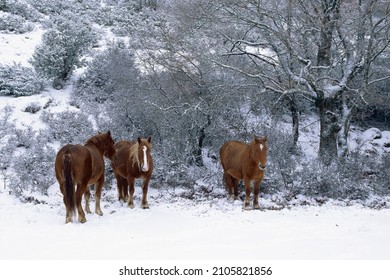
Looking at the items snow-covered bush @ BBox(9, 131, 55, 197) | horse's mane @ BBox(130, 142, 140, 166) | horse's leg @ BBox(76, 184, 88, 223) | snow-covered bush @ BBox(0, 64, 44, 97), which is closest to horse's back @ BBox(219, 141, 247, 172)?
horse's mane @ BBox(130, 142, 140, 166)

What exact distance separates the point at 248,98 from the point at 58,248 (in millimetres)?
8848

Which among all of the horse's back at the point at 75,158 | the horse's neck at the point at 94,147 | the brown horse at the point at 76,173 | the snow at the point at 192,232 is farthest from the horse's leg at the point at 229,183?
the horse's back at the point at 75,158

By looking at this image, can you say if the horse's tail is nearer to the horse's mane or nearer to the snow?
the snow

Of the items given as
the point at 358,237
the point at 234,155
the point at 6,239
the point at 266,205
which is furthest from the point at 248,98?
the point at 6,239

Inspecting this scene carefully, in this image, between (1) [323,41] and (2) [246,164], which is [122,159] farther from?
(1) [323,41]

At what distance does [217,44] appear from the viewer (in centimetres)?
1348

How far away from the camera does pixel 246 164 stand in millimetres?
9227

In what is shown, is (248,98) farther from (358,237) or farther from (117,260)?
(117,260)

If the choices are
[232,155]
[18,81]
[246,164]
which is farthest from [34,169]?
[18,81]

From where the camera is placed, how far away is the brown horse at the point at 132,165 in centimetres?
859

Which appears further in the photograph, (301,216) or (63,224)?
(301,216)

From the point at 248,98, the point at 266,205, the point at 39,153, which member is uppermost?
the point at 248,98

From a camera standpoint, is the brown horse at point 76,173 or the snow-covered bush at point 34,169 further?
the snow-covered bush at point 34,169

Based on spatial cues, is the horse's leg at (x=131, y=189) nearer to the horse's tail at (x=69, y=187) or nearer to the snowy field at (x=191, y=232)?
the snowy field at (x=191, y=232)
